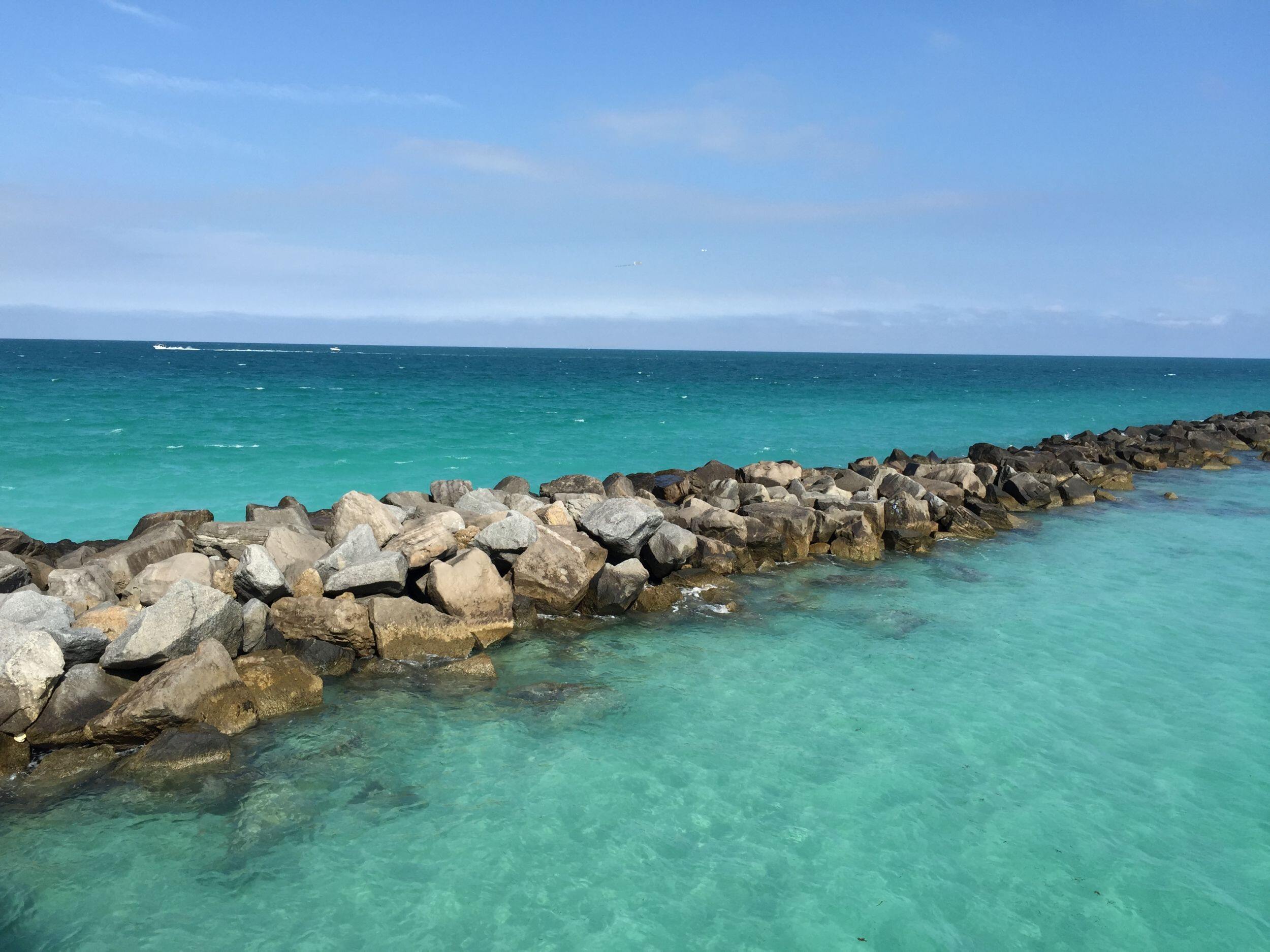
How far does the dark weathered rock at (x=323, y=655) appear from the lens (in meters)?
7.88

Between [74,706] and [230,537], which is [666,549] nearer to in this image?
[230,537]

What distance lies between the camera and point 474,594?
8.72 meters

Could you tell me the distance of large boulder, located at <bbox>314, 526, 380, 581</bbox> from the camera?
8.85 m

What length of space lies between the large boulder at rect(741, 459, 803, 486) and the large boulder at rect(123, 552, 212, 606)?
9112mm

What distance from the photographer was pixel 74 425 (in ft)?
94.6

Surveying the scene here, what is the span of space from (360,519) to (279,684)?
316cm


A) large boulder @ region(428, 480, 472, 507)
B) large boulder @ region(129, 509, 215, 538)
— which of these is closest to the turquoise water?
large boulder @ region(129, 509, 215, 538)

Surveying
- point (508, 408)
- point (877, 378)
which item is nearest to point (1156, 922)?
point (508, 408)

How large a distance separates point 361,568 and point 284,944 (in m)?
4.44

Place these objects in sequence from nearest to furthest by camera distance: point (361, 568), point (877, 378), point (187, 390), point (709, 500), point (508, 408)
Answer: point (361, 568), point (709, 500), point (508, 408), point (187, 390), point (877, 378)

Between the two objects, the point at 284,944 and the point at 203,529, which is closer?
the point at 284,944

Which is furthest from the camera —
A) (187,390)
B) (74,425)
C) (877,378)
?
(877,378)

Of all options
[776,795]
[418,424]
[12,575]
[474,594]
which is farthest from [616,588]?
[418,424]

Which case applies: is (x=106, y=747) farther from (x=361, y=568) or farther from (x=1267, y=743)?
(x=1267, y=743)
